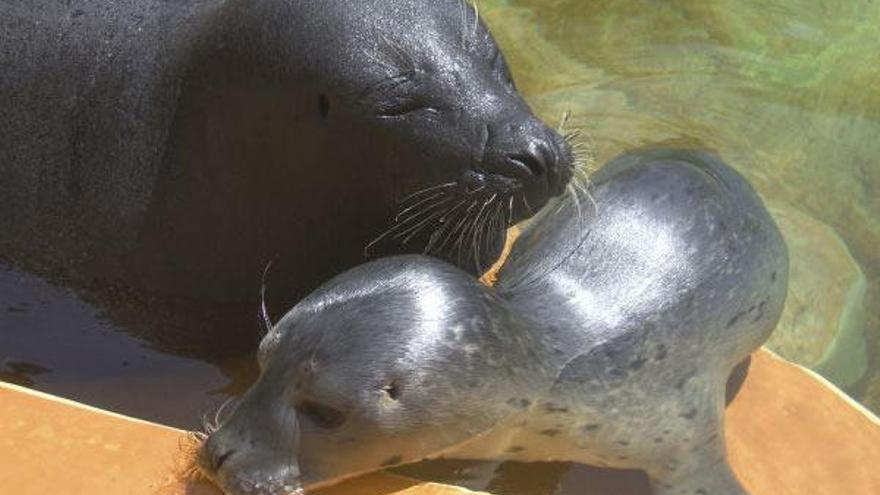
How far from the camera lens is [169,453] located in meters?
3.83

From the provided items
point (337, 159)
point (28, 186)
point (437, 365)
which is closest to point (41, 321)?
point (28, 186)

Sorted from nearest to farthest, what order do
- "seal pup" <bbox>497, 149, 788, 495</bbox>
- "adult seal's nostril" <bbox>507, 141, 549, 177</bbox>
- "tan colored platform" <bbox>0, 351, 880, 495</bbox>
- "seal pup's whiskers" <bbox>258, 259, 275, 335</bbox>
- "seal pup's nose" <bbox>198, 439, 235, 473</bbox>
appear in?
"tan colored platform" <bbox>0, 351, 880, 495</bbox>
"seal pup's nose" <bbox>198, 439, 235, 473</bbox>
"adult seal's nostril" <bbox>507, 141, 549, 177</bbox>
"seal pup" <bbox>497, 149, 788, 495</bbox>
"seal pup's whiskers" <bbox>258, 259, 275, 335</bbox>

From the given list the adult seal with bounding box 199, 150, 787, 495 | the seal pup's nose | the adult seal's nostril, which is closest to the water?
the adult seal with bounding box 199, 150, 787, 495

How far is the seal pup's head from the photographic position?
386 cm

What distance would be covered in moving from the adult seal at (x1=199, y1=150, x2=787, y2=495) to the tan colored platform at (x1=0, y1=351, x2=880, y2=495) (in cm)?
13

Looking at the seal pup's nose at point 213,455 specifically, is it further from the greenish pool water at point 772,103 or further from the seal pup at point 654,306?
the greenish pool water at point 772,103

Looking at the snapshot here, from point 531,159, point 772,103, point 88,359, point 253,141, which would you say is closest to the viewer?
point 531,159

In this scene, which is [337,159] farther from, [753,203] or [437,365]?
[753,203]

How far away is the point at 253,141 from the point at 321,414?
0.99 meters

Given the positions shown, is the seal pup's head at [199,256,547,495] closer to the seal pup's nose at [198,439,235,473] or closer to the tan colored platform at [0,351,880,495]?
the seal pup's nose at [198,439,235,473]

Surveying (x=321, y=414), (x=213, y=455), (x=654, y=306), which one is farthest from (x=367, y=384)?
(x=654, y=306)

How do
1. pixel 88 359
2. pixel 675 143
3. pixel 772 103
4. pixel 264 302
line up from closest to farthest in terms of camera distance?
pixel 264 302 → pixel 88 359 → pixel 675 143 → pixel 772 103

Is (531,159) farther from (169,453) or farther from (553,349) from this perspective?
(169,453)

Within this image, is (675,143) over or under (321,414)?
under
